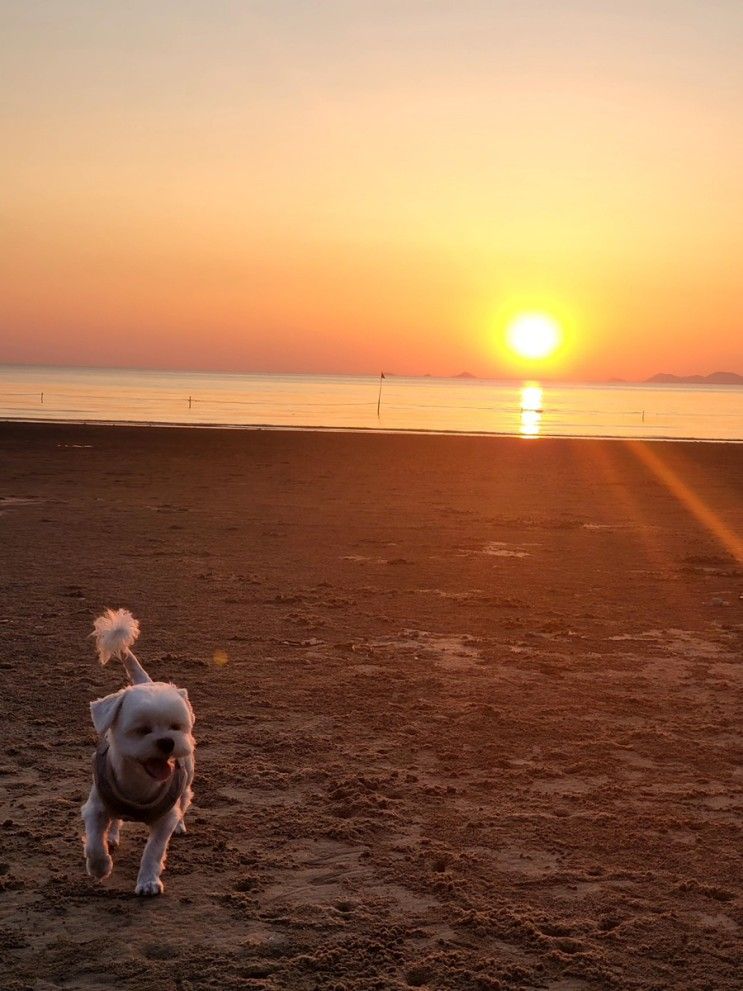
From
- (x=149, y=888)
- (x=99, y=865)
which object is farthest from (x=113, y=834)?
(x=149, y=888)

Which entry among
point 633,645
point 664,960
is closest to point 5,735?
point 664,960

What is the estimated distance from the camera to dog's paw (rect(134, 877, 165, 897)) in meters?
4.21

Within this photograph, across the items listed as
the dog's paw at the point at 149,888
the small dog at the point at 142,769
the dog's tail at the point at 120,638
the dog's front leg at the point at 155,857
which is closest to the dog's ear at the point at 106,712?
the small dog at the point at 142,769

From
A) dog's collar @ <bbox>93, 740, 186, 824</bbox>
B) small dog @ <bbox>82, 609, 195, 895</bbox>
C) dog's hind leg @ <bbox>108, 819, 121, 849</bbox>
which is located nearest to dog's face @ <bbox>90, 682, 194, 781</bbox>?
small dog @ <bbox>82, 609, 195, 895</bbox>

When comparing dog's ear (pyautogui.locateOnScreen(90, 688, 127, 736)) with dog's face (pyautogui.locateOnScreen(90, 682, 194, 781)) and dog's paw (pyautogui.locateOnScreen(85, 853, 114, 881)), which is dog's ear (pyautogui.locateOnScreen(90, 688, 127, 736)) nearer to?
dog's face (pyautogui.locateOnScreen(90, 682, 194, 781))

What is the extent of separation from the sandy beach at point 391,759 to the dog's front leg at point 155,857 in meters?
0.07

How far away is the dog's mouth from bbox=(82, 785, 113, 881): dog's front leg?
0.30 meters

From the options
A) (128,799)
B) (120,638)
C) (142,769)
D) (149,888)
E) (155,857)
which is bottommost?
(149,888)

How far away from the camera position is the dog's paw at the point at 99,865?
14.0 ft

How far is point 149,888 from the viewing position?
421 centimetres

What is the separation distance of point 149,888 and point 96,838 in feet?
0.93

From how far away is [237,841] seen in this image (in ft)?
15.5

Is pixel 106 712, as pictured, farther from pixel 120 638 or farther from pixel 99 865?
pixel 99 865

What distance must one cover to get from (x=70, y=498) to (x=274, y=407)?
4767 centimetres
